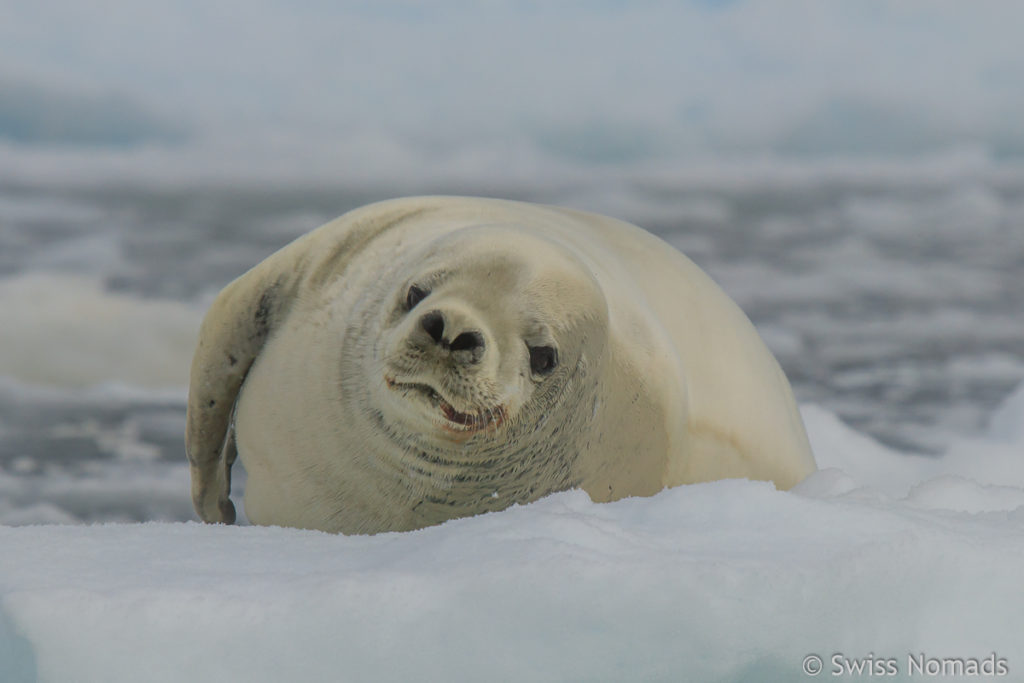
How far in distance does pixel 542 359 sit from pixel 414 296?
352 millimetres

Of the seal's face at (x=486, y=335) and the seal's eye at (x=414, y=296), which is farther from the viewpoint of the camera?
the seal's eye at (x=414, y=296)

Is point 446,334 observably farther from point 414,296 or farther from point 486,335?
point 414,296

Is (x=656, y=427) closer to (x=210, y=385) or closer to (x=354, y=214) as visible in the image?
Result: (x=354, y=214)

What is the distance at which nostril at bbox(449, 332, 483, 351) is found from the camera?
9.24 feet

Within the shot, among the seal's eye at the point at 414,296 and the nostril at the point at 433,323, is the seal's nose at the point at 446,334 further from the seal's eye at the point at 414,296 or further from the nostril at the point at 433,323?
the seal's eye at the point at 414,296

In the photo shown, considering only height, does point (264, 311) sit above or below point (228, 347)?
above

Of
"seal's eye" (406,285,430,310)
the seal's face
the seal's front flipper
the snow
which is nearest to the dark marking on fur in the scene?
the seal's front flipper

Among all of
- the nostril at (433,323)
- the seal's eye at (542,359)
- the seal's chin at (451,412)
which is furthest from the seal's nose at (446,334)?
the seal's eye at (542,359)

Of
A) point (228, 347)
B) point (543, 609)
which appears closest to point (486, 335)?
point (543, 609)

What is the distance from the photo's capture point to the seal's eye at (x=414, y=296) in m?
3.12

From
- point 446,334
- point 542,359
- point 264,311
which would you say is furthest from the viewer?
point 264,311

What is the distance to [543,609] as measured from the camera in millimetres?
2234

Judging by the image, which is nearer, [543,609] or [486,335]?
[543,609]

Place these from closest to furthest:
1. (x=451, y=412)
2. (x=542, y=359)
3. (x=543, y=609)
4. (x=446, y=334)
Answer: (x=543, y=609) → (x=446, y=334) → (x=451, y=412) → (x=542, y=359)
